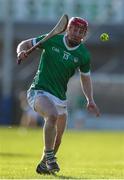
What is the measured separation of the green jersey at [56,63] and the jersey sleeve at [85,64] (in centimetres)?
3

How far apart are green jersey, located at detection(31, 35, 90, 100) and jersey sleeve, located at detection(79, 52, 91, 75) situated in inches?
1.3

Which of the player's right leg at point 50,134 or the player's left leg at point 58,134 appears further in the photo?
the player's left leg at point 58,134

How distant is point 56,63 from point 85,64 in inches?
17.8

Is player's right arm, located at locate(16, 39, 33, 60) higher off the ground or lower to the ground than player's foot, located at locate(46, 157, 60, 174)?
higher

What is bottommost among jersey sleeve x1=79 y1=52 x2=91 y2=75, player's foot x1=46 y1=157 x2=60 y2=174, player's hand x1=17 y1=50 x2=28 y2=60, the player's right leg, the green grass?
the green grass

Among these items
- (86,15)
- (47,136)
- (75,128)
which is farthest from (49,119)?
(86,15)

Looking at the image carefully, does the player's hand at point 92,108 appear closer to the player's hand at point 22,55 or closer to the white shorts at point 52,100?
the white shorts at point 52,100

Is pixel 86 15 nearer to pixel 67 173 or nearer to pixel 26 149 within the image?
pixel 26 149

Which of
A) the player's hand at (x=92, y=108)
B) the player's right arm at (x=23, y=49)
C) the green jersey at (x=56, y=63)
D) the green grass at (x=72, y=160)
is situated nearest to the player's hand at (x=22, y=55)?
the player's right arm at (x=23, y=49)

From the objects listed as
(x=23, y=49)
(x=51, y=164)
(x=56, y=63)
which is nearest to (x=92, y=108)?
(x=56, y=63)

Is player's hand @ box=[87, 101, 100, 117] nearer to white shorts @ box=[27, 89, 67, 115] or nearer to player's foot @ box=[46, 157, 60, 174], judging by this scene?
white shorts @ box=[27, 89, 67, 115]

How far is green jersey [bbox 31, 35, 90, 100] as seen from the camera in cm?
1164

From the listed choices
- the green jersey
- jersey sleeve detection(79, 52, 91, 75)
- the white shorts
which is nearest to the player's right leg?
the white shorts

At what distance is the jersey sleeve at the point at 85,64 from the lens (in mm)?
11750
